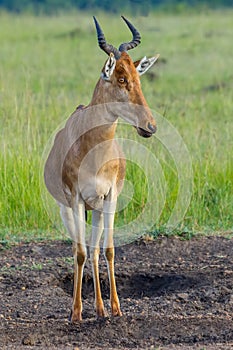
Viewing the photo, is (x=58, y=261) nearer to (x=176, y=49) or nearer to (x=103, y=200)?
(x=103, y=200)

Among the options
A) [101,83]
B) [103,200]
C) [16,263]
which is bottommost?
[16,263]

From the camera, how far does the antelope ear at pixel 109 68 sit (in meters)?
4.89

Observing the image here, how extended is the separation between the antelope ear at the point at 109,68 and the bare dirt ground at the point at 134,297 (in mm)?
1427

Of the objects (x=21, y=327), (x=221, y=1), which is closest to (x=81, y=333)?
(x=21, y=327)

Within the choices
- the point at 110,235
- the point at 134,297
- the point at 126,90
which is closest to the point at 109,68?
the point at 126,90

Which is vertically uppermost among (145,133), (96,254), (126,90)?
(126,90)

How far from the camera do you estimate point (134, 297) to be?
6359mm

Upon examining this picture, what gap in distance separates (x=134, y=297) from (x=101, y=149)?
1586 millimetres

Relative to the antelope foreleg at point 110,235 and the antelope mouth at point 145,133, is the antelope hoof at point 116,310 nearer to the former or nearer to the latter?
the antelope foreleg at point 110,235

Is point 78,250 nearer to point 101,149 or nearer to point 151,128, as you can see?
point 101,149

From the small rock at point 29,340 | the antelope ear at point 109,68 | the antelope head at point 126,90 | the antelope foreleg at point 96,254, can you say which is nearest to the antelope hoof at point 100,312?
the antelope foreleg at point 96,254

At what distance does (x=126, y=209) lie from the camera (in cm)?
794

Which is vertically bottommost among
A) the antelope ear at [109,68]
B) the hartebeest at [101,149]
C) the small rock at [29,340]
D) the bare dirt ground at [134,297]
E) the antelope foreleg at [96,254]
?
the bare dirt ground at [134,297]

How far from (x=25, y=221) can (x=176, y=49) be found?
1013 centimetres
